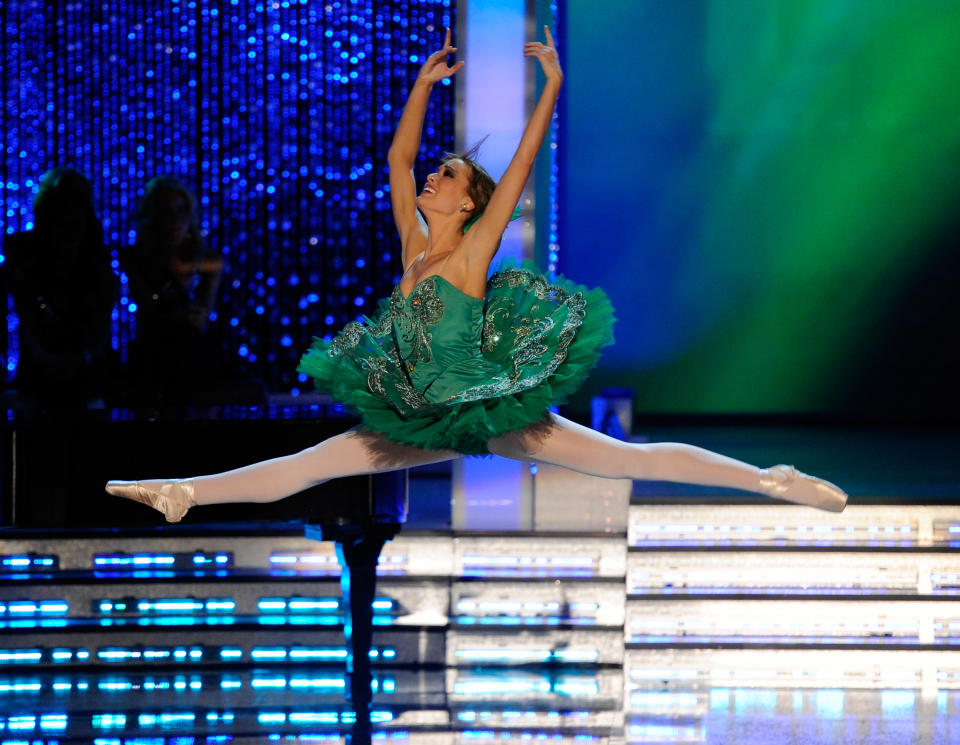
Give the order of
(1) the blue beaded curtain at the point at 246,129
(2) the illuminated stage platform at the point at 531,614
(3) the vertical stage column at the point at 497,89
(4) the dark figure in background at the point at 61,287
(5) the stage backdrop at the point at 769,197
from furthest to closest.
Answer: (5) the stage backdrop at the point at 769,197
(1) the blue beaded curtain at the point at 246,129
(4) the dark figure in background at the point at 61,287
(3) the vertical stage column at the point at 497,89
(2) the illuminated stage platform at the point at 531,614

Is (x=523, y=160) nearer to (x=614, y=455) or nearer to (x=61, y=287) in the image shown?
(x=614, y=455)

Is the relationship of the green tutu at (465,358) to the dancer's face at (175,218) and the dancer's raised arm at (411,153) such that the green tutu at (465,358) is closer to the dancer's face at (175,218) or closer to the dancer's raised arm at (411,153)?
the dancer's raised arm at (411,153)

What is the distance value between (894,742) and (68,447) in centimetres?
262

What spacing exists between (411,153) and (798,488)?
1.35m

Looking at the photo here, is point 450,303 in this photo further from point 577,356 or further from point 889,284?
point 889,284

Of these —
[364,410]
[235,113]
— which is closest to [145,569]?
[364,410]

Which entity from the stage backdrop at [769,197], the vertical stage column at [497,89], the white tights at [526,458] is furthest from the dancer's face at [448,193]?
the stage backdrop at [769,197]

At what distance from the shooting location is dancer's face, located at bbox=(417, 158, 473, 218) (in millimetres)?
3270

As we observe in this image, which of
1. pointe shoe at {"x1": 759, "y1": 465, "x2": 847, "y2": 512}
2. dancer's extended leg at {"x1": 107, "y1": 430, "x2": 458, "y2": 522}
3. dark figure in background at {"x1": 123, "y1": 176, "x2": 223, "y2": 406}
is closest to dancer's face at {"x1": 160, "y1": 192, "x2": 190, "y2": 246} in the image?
dark figure in background at {"x1": 123, "y1": 176, "x2": 223, "y2": 406}

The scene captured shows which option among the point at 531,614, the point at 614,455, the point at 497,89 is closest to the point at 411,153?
the point at 614,455

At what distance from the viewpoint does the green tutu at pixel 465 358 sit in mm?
3029

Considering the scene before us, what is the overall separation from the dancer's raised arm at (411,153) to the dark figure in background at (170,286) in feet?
10.9

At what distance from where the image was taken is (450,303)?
3.14 m

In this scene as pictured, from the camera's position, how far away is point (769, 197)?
9234 millimetres
